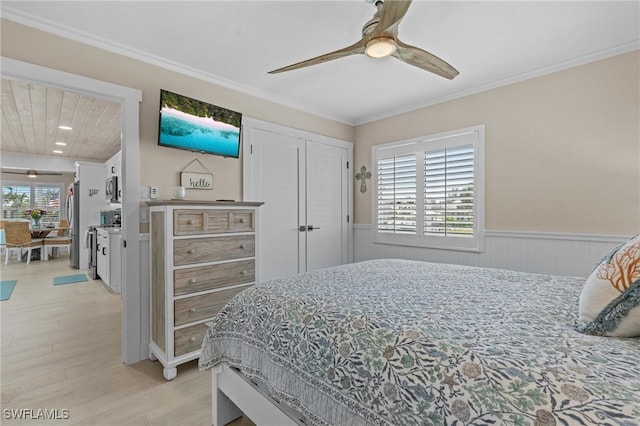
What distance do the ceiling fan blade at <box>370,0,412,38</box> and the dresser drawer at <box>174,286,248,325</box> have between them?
2.20 metres

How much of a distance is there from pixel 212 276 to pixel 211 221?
451 mm

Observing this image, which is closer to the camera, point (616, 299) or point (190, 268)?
point (616, 299)

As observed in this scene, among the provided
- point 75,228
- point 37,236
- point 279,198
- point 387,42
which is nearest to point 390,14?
point 387,42

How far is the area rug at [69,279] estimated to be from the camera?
5.11 m

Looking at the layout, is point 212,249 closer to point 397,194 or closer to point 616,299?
point 616,299

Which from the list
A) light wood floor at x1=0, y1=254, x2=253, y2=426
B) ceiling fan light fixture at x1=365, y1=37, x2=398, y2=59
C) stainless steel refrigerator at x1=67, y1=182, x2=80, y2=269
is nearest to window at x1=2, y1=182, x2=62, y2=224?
stainless steel refrigerator at x1=67, y1=182, x2=80, y2=269

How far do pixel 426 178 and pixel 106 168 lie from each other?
6.52 meters

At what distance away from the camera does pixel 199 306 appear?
2.40 metres

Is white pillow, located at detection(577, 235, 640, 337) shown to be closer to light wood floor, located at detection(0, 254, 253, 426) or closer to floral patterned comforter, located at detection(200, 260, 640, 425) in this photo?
floral patterned comforter, located at detection(200, 260, 640, 425)

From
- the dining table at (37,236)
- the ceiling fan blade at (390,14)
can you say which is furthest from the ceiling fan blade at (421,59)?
the dining table at (37,236)

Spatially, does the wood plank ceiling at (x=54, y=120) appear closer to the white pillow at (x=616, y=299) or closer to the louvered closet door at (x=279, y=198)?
the louvered closet door at (x=279, y=198)

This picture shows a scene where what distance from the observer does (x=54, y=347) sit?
2.73 m

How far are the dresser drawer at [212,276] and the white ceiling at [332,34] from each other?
182cm

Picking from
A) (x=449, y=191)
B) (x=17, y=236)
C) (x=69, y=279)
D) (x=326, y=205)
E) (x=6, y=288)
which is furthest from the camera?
(x=17, y=236)
